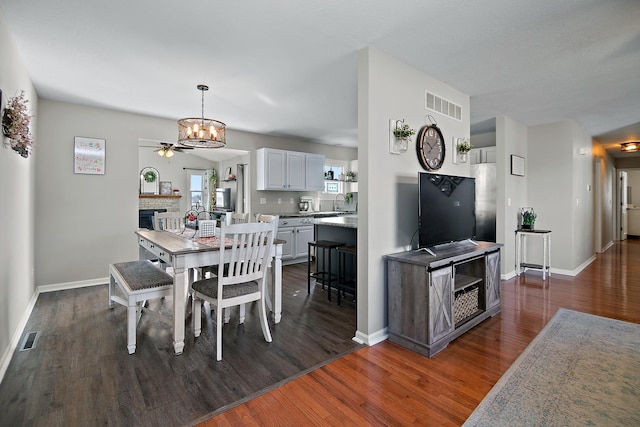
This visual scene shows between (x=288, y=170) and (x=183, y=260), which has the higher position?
(x=288, y=170)

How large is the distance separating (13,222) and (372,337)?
324 centimetres

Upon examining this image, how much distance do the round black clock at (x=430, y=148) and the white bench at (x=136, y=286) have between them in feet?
8.64

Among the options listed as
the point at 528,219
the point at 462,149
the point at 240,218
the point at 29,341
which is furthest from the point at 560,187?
the point at 29,341

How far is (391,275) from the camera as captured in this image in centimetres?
273

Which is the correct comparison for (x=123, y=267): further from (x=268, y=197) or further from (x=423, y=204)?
(x=268, y=197)

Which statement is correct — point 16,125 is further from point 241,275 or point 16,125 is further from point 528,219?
point 528,219

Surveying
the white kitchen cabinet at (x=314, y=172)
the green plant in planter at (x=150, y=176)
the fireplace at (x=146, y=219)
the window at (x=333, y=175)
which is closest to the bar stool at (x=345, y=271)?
the white kitchen cabinet at (x=314, y=172)

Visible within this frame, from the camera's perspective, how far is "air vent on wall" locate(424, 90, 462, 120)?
3.26 m

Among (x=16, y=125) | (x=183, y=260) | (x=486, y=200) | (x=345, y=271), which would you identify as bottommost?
(x=345, y=271)

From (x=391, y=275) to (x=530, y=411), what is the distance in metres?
1.25

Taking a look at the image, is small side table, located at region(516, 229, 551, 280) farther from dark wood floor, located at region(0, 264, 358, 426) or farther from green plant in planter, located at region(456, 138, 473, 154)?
dark wood floor, located at region(0, 264, 358, 426)

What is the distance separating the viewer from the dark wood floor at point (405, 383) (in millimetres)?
1751

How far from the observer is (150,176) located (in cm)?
922

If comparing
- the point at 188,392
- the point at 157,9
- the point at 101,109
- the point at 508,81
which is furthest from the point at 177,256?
the point at 508,81
